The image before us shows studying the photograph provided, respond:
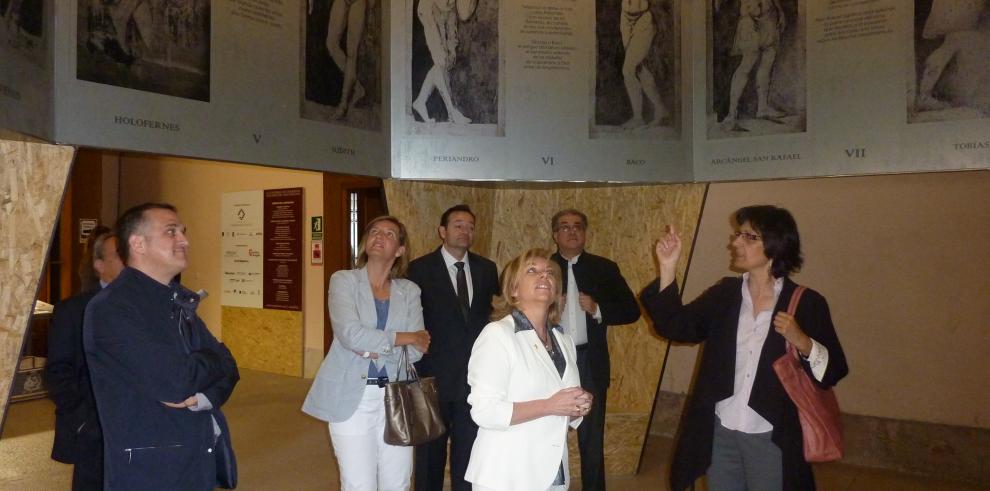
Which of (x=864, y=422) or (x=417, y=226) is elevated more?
(x=417, y=226)

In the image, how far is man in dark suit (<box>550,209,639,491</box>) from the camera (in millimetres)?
4215

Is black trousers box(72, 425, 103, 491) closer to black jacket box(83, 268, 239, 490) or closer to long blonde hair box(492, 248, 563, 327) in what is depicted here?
black jacket box(83, 268, 239, 490)

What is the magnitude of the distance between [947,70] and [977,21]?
0.86 feet

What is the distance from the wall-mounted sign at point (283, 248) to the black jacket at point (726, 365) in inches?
276

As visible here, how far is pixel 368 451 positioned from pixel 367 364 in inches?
14.9

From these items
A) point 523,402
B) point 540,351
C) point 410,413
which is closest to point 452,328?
point 410,413

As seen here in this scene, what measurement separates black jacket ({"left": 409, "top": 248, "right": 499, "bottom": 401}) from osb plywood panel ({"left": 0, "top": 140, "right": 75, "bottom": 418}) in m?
1.79

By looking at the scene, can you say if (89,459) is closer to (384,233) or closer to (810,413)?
(384,233)

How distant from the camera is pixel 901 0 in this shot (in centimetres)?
394

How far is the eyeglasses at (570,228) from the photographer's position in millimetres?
4398

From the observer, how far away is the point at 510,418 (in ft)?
7.49

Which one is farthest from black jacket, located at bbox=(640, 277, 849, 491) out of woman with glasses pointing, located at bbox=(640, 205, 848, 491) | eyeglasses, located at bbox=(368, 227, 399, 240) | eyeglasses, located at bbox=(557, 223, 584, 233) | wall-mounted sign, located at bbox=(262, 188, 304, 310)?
wall-mounted sign, located at bbox=(262, 188, 304, 310)

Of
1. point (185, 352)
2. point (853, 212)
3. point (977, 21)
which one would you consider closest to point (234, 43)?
point (185, 352)

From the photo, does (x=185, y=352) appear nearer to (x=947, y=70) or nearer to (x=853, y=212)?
(x=947, y=70)
